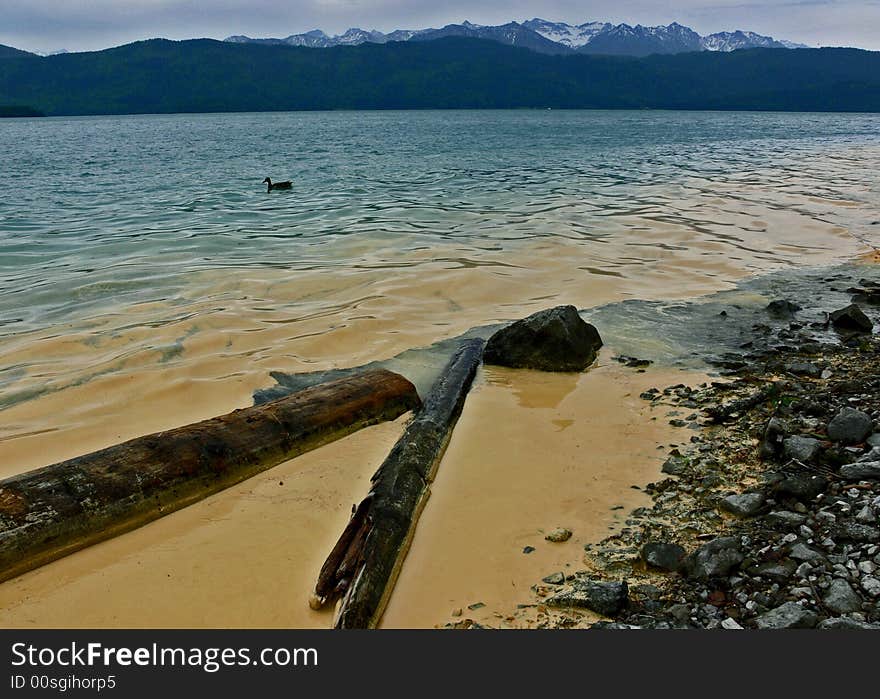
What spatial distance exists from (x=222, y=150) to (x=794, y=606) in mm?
60710

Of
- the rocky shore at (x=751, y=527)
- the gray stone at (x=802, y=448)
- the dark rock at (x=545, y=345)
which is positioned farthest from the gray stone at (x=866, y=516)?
the dark rock at (x=545, y=345)

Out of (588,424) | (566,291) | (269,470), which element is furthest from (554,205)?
(269,470)

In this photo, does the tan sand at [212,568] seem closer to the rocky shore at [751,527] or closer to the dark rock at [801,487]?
the rocky shore at [751,527]

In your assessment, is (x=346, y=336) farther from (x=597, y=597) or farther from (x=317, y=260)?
(x=597, y=597)

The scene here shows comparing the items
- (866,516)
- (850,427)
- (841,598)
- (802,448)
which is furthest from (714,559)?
(850,427)

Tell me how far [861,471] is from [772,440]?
923mm

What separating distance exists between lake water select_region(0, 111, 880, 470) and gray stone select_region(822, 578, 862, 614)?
6247 mm

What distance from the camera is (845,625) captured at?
11.3 ft

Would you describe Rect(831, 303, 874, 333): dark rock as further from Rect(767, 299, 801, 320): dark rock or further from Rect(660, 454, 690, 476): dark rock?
Rect(660, 454, 690, 476): dark rock

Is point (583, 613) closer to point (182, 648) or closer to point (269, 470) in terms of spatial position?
point (182, 648)

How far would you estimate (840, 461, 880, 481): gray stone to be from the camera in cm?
482

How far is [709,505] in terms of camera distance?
5.15m

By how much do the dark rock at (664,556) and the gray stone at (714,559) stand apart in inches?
3.9

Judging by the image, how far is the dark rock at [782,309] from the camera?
10492 mm
